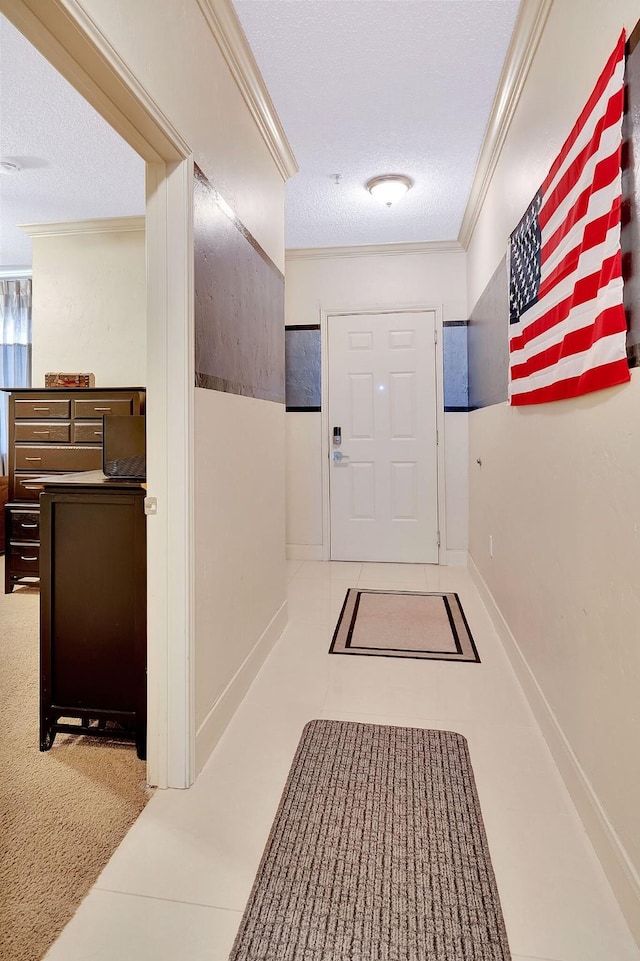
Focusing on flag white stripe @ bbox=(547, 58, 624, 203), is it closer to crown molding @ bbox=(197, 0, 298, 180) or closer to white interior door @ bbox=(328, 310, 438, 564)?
crown molding @ bbox=(197, 0, 298, 180)

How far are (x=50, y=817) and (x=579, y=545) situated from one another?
5.57 ft

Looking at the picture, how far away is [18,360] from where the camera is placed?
556 centimetres

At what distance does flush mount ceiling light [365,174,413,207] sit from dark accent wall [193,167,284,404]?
3.30 feet

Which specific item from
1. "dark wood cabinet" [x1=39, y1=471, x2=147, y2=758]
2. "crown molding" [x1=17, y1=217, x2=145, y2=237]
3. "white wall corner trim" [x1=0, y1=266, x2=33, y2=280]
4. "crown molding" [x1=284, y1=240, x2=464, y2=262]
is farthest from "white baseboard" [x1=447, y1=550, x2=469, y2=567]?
"white wall corner trim" [x1=0, y1=266, x2=33, y2=280]

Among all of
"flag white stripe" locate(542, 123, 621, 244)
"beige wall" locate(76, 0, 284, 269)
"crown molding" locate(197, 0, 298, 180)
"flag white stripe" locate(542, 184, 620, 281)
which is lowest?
"flag white stripe" locate(542, 184, 620, 281)

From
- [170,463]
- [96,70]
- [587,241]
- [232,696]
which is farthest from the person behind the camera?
[232,696]

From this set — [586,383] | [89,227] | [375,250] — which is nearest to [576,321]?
[586,383]

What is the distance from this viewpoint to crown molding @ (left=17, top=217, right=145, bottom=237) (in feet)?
13.2

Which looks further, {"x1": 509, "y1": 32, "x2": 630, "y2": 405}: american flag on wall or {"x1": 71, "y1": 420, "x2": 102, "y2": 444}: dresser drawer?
{"x1": 71, "y1": 420, "x2": 102, "y2": 444}: dresser drawer

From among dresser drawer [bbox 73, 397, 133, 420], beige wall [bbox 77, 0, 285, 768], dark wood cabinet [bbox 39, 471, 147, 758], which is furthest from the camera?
dresser drawer [bbox 73, 397, 133, 420]

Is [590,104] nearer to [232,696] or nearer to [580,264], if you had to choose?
[580,264]

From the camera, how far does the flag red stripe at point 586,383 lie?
4.07 ft

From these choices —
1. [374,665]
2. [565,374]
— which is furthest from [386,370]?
[565,374]

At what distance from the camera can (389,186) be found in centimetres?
333
